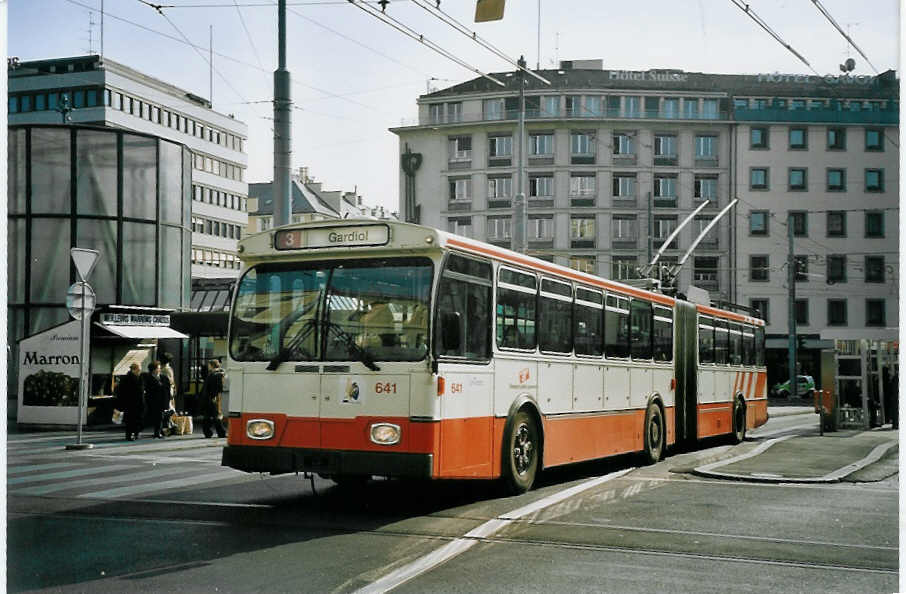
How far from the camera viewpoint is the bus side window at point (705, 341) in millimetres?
18938

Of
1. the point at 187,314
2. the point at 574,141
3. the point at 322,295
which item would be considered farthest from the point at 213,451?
the point at 574,141

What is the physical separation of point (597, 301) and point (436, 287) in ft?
15.0

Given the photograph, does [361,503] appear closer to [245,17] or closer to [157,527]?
[157,527]

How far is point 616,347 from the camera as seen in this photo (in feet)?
47.8

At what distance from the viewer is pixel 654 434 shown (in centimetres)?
1619

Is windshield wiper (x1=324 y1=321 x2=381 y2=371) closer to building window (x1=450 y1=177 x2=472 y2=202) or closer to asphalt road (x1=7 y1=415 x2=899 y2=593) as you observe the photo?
asphalt road (x1=7 y1=415 x2=899 y2=593)

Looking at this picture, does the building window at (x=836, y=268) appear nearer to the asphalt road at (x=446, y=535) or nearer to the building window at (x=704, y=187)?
the asphalt road at (x=446, y=535)

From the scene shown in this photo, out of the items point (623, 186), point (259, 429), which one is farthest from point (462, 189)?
point (259, 429)

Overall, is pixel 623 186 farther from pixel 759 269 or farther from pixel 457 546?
pixel 457 546

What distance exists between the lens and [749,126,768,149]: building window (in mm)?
19675

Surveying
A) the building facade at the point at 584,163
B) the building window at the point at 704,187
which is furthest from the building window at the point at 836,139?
the building window at the point at 704,187

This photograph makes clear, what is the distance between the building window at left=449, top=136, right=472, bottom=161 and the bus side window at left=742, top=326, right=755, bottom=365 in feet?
136

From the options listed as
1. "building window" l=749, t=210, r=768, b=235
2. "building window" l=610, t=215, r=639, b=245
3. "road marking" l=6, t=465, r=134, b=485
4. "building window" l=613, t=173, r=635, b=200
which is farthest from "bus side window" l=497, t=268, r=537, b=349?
"building window" l=610, t=215, r=639, b=245

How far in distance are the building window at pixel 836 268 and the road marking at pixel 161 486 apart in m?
7.18
